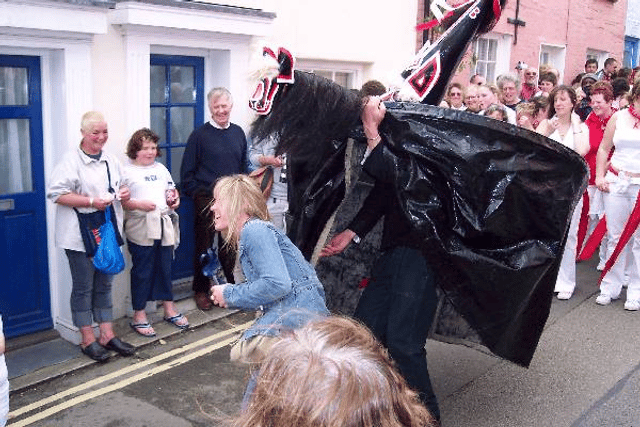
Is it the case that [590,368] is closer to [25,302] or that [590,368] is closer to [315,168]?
[315,168]

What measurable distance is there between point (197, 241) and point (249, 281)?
11.1ft

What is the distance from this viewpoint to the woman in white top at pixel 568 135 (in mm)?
7137

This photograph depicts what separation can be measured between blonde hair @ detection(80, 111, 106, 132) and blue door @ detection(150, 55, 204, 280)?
1.36m

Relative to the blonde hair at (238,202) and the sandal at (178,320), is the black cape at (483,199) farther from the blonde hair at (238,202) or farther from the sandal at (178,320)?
the sandal at (178,320)

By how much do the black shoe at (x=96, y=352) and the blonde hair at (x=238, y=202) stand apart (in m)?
2.50

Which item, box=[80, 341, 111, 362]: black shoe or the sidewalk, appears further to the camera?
box=[80, 341, 111, 362]: black shoe

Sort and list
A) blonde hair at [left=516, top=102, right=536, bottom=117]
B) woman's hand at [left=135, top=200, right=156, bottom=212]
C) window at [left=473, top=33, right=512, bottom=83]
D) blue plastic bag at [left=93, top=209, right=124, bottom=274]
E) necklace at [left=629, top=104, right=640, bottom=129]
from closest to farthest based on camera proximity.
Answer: blue plastic bag at [left=93, top=209, right=124, bottom=274] < woman's hand at [left=135, top=200, right=156, bottom=212] < necklace at [left=629, top=104, right=640, bottom=129] < blonde hair at [left=516, top=102, right=536, bottom=117] < window at [left=473, top=33, right=512, bottom=83]

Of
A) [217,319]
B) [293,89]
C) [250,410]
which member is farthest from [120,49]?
[250,410]

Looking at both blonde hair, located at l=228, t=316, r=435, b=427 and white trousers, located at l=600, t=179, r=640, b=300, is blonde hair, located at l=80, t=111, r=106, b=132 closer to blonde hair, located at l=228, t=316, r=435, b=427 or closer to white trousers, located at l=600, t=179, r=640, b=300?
blonde hair, located at l=228, t=316, r=435, b=427

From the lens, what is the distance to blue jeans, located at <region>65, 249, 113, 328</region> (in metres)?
5.59

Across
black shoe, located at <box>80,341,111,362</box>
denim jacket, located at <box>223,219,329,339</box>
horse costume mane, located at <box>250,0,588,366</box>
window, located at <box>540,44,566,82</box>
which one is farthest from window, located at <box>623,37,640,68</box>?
denim jacket, located at <box>223,219,329,339</box>

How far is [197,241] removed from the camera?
6867mm

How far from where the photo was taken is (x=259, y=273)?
3504 millimetres

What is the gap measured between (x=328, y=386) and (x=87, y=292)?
452 cm
